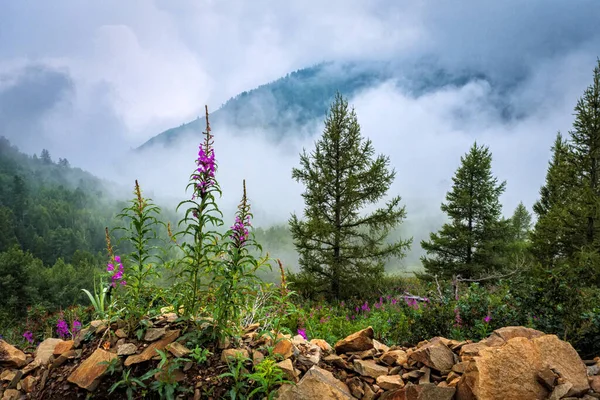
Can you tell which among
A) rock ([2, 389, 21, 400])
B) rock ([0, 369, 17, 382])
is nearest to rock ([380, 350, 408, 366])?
rock ([2, 389, 21, 400])

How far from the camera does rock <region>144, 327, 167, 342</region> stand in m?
3.77

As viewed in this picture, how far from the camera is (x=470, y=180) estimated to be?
19.3 meters

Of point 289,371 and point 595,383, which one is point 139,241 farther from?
point 595,383

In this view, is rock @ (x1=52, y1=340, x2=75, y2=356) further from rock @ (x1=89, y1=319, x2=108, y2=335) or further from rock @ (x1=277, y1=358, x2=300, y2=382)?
rock @ (x1=277, y1=358, x2=300, y2=382)

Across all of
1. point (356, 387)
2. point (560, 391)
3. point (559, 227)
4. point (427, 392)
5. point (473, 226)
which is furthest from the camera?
point (473, 226)

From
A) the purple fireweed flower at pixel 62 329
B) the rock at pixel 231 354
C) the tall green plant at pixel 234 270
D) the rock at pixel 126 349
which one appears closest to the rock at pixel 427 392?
the rock at pixel 231 354

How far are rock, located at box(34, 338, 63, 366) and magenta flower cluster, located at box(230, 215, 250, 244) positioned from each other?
9.03ft

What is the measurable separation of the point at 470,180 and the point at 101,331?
19414 millimetres

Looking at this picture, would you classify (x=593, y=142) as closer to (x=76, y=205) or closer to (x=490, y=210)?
(x=490, y=210)

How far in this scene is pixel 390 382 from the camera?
137 inches

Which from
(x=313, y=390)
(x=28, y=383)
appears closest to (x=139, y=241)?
(x=28, y=383)

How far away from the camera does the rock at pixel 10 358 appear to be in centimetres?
452

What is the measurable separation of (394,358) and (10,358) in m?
4.89

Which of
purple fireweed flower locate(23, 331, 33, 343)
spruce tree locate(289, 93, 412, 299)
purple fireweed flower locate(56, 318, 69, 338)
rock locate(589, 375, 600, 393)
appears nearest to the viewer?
rock locate(589, 375, 600, 393)
